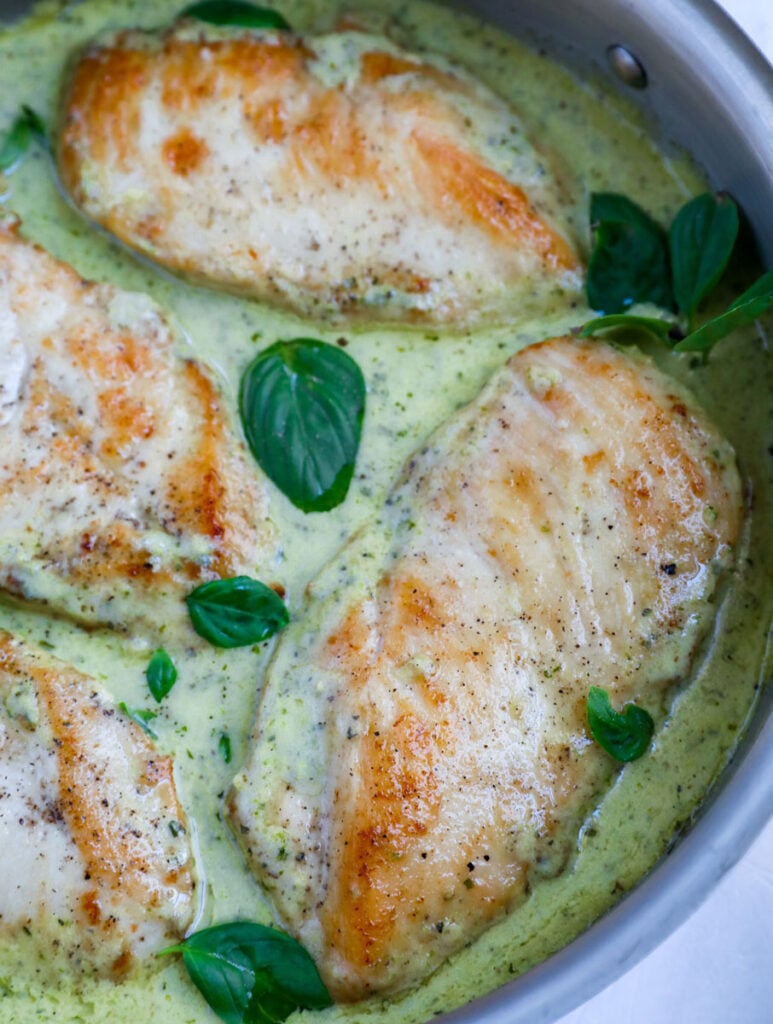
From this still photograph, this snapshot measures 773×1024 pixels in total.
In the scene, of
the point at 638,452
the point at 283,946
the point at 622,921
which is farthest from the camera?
the point at 638,452

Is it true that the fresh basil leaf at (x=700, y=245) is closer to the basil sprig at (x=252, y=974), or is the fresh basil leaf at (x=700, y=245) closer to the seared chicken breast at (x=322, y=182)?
the seared chicken breast at (x=322, y=182)

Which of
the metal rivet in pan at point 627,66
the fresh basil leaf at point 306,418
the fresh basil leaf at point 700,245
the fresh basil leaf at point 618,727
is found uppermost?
the metal rivet in pan at point 627,66

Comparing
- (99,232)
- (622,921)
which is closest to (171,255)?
(99,232)

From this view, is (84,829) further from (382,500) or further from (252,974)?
(382,500)

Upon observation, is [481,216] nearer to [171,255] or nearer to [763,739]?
[171,255]

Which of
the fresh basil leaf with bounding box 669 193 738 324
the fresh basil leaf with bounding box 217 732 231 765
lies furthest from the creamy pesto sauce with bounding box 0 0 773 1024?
the fresh basil leaf with bounding box 669 193 738 324

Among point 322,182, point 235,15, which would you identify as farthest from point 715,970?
point 235,15

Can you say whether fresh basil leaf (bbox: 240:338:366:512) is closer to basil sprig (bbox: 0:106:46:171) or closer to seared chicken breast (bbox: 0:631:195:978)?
seared chicken breast (bbox: 0:631:195:978)

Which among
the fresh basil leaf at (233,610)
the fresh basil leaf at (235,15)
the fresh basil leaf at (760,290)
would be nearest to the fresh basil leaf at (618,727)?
the fresh basil leaf at (233,610)
